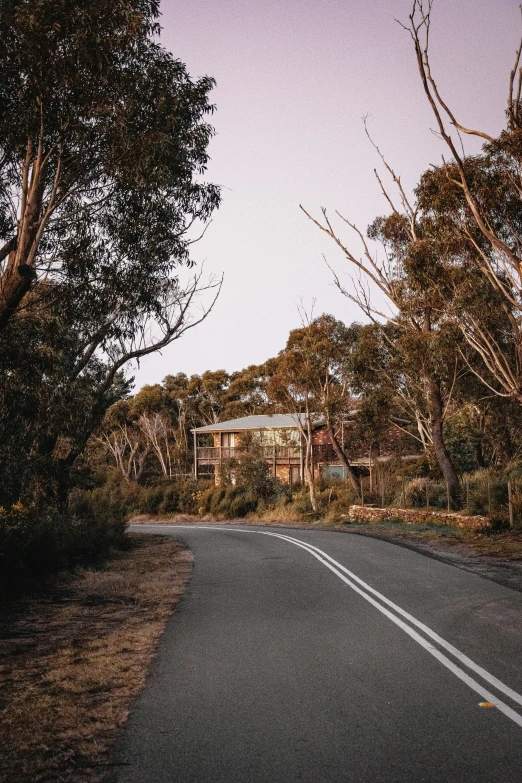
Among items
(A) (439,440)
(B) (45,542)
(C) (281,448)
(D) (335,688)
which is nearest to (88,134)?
(B) (45,542)

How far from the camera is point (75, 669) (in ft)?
24.2

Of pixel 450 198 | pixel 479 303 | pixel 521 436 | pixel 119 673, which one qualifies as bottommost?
pixel 119 673

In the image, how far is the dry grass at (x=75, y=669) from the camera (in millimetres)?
4941

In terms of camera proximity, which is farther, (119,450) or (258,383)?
(258,383)

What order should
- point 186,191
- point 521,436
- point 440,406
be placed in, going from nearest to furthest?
point 186,191
point 440,406
point 521,436

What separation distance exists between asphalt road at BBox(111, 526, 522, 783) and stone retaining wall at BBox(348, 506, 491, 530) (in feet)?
32.1

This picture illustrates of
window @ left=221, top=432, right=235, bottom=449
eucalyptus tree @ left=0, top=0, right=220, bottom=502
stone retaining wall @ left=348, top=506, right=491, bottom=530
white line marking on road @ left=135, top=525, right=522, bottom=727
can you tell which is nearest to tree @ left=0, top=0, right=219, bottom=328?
eucalyptus tree @ left=0, top=0, right=220, bottom=502

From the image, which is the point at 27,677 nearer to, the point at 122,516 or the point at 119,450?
the point at 122,516

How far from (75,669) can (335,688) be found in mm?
2811

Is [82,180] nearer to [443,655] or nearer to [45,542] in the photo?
[45,542]

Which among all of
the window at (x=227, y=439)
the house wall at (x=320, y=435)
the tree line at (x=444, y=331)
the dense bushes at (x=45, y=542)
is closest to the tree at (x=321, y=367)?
the tree line at (x=444, y=331)

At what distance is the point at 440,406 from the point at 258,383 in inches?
1525

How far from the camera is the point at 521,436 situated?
33.2 metres

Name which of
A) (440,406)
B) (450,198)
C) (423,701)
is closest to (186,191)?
(450,198)
